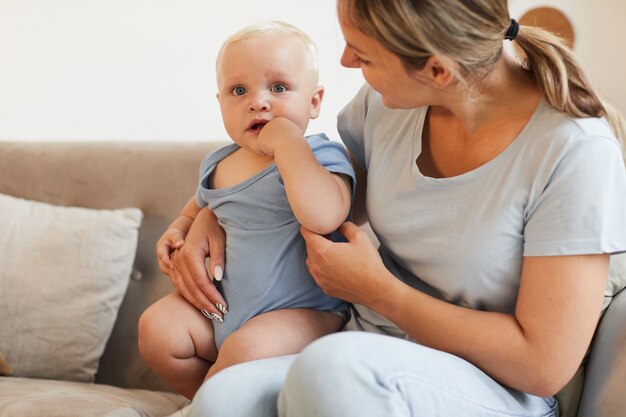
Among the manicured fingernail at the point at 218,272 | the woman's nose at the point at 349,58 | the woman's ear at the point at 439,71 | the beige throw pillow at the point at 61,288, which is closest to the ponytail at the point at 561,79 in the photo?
the woman's ear at the point at 439,71

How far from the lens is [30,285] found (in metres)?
1.85

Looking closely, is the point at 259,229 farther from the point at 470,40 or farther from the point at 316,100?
the point at 470,40

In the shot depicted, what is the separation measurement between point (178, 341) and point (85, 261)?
559mm

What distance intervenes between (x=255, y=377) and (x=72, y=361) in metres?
0.86

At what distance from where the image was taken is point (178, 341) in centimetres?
142

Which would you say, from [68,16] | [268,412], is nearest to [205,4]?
[68,16]

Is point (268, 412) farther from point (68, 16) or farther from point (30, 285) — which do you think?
point (68, 16)

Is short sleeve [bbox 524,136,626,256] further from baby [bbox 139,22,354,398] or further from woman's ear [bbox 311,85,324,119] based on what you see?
woman's ear [bbox 311,85,324,119]

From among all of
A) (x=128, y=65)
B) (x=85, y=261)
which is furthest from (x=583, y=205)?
(x=128, y=65)

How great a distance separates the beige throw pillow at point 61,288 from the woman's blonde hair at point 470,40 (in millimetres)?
1000

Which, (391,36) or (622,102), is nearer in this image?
(391,36)

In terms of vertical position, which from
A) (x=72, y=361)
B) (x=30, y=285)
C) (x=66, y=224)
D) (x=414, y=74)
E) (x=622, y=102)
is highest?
(x=414, y=74)

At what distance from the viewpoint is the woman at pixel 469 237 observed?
3.41 feet

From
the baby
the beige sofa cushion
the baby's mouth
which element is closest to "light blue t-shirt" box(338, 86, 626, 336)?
the baby
